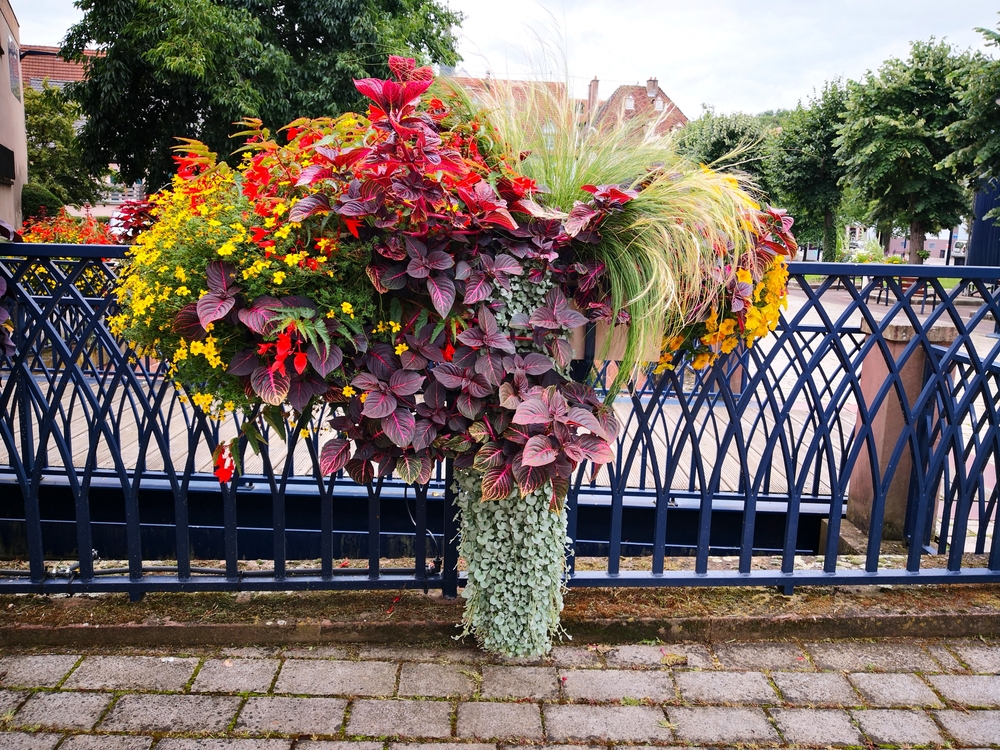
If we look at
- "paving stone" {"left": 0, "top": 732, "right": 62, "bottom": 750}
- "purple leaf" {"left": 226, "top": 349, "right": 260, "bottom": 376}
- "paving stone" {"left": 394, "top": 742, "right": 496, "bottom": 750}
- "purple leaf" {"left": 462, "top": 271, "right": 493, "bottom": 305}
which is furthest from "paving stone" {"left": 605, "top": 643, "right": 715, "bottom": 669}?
"paving stone" {"left": 0, "top": 732, "right": 62, "bottom": 750}

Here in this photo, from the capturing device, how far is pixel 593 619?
2539 mm

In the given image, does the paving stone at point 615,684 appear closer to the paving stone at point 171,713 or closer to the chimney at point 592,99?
the paving stone at point 171,713

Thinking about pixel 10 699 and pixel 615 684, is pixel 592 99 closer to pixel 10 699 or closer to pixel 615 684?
pixel 615 684

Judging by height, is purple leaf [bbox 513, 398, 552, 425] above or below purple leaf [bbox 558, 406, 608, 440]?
above

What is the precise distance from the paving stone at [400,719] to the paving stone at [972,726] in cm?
141

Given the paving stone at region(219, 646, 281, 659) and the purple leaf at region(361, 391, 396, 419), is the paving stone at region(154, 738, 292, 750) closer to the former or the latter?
the paving stone at region(219, 646, 281, 659)

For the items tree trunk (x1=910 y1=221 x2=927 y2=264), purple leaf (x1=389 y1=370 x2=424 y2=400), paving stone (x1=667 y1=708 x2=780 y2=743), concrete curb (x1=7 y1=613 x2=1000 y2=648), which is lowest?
paving stone (x1=667 y1=708 x2=780 y2=743)

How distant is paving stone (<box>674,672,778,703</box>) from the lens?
221 cm

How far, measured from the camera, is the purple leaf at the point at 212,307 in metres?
1.85

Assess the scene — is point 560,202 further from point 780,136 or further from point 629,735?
point 780,136

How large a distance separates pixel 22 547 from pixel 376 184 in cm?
367

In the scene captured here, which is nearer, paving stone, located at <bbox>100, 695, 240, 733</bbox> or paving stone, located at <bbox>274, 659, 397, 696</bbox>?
paving stone, located at <bbox>100, 695, 240, 733</bbox>

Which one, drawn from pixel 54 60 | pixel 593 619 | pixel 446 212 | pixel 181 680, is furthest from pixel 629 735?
pixel 54 60

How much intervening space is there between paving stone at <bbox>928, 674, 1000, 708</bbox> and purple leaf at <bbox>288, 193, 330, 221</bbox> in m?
2.33
